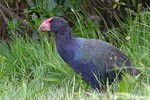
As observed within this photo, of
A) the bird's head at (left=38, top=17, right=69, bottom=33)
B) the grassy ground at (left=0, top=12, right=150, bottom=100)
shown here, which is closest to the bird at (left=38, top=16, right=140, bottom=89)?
the bird's head at (left=38, top=17, right=69, bottom=33)

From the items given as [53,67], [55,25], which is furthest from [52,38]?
[55,25]

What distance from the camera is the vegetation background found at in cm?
Result: 504

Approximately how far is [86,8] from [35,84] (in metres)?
1.54

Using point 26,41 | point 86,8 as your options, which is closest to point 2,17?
point 26,41

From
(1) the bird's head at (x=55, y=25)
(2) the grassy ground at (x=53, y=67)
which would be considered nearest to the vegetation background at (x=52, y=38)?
(2) the grassy ground at (x=53, y=67)

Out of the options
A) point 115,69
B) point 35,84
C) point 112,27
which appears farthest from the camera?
point 112,27

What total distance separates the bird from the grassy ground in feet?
0.34

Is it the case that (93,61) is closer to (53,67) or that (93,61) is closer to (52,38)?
(53,67)

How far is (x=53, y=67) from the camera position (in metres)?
5.47

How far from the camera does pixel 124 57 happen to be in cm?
498

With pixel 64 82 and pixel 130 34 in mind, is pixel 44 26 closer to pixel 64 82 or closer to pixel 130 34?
pixel 64 82

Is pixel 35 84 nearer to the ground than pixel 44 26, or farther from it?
nearer to the ground

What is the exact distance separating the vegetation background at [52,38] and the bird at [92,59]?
0.30 feet

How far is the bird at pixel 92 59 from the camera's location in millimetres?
4777
